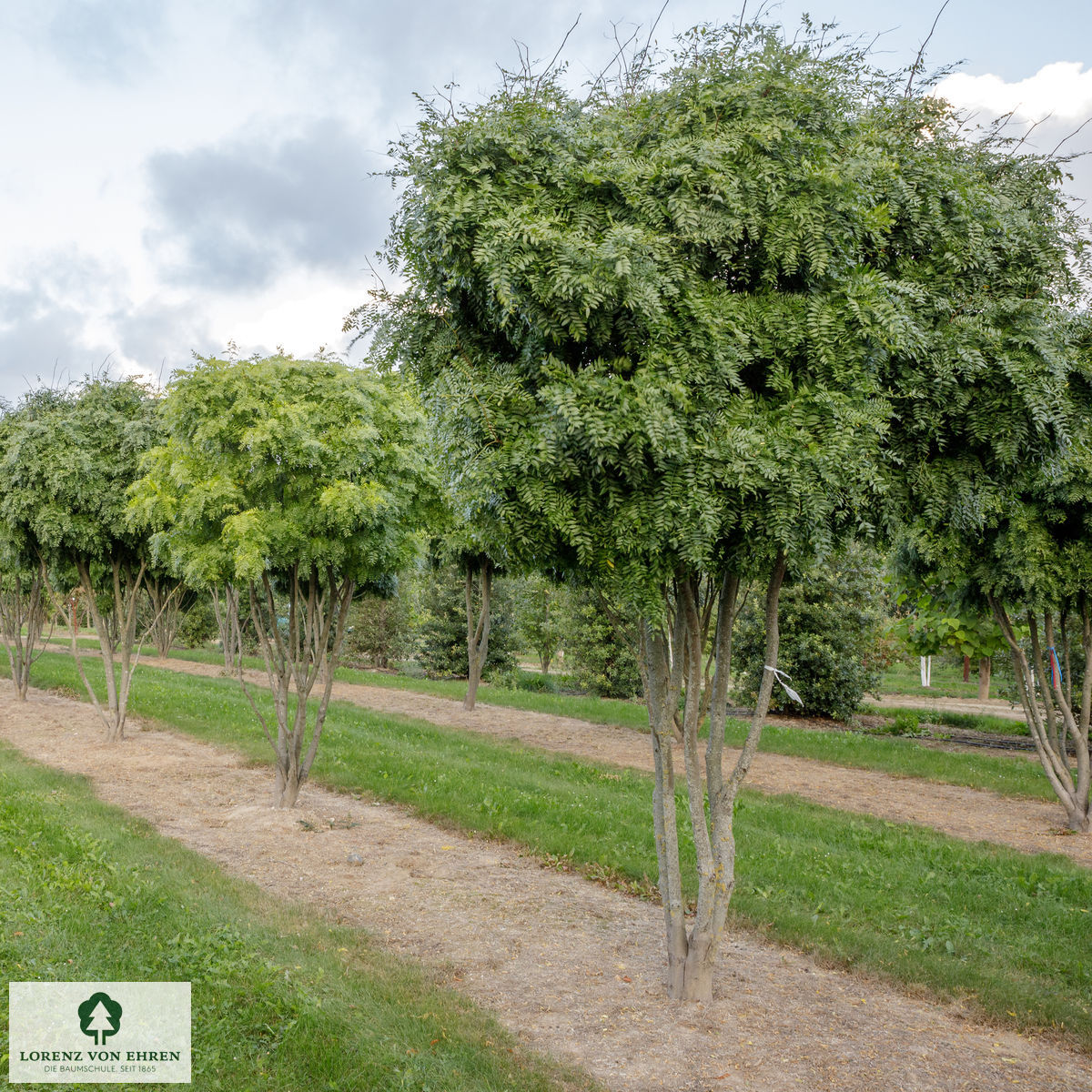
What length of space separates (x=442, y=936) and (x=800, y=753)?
9368mm

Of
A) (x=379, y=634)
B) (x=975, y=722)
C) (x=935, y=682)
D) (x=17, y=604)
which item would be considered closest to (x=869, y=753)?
(x=975, y=722)

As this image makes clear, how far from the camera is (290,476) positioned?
8.03 m

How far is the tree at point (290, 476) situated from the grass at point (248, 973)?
8.81ft

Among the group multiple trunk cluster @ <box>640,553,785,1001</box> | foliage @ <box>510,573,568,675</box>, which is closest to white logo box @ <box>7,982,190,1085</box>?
multiple trunk cluster @ <box>640,553,785,1001</box>

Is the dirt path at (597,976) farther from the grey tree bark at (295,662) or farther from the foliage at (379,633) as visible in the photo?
the foliage at (379,633)

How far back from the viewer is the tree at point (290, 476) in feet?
25.4

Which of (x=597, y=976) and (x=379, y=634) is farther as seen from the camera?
(x=379, y=634)

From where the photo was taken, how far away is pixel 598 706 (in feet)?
59.1

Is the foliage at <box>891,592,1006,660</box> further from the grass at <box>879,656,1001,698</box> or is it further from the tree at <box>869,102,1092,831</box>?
the tree at <box>869,102,1092,831</box>

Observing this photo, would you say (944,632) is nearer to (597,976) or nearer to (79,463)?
(597,976)

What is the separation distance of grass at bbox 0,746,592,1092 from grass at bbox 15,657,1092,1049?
99.8 inches

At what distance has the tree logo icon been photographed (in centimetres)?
399

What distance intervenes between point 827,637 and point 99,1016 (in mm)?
16462

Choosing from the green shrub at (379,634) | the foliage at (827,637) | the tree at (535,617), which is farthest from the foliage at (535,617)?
the foliage at (827,637)
